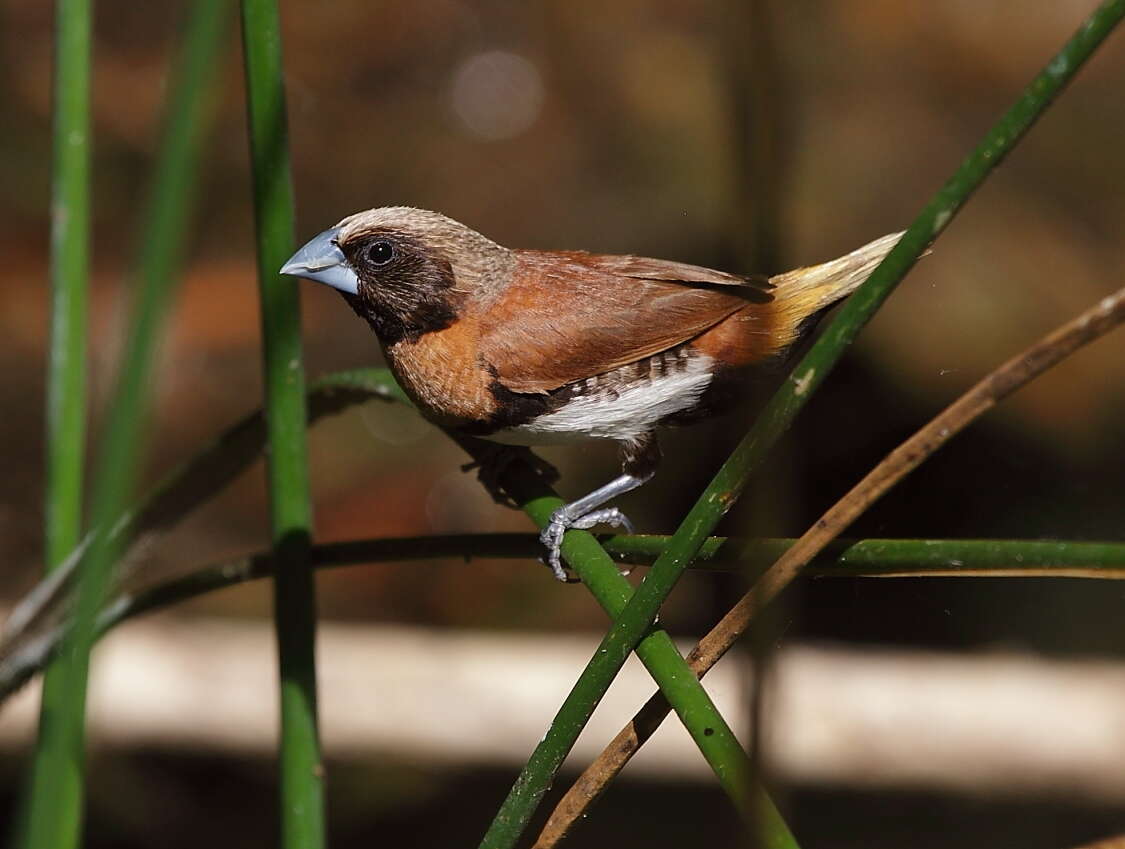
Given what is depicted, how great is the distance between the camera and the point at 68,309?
199cm

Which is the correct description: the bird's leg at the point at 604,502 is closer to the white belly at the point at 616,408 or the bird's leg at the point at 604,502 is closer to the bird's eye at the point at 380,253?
the white belly at the point at 616,408

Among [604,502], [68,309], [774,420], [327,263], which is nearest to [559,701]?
[604,502]

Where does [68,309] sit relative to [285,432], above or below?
above

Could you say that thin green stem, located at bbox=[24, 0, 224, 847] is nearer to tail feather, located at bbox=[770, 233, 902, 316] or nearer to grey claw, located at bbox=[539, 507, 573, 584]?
grey claw, located at bbox=[539, 507, 573, 584]

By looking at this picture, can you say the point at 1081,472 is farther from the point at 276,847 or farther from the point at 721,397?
the point at 276,847

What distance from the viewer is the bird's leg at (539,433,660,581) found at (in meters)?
2.07

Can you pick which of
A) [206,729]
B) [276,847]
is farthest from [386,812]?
[206,729]

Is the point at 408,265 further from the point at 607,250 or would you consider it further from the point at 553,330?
the point at 607,250

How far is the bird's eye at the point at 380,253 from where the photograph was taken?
87.7 inches

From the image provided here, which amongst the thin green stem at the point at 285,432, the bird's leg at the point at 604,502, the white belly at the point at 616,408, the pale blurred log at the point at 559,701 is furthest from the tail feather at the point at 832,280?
the pale blurred log at the point at 559,701

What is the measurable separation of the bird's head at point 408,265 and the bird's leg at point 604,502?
15.3 inches

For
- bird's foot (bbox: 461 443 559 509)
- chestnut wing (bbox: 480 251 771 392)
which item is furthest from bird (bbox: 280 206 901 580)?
bird's foot (bbox: 461 443 559 509)

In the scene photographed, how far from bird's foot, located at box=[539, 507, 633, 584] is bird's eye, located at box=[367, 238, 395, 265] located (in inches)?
20.9

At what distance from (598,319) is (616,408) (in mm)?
153
